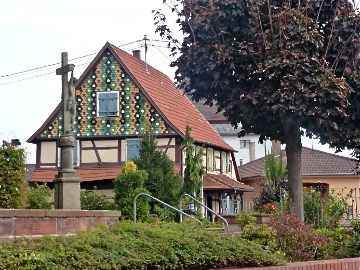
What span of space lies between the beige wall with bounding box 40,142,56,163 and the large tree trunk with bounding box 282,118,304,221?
22.0 metres

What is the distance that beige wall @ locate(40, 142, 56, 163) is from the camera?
37250 millimetres

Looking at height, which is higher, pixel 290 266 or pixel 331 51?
pixel 331 51

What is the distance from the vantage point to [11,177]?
50.0 feet

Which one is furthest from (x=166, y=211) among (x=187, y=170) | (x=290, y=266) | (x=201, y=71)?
(x=290, y=266)

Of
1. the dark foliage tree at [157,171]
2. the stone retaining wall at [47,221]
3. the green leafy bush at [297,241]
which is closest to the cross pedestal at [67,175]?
the stone retaining wall at [47,221]

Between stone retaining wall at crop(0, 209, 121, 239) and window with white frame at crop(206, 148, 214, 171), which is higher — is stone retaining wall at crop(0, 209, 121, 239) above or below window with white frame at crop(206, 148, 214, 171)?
below

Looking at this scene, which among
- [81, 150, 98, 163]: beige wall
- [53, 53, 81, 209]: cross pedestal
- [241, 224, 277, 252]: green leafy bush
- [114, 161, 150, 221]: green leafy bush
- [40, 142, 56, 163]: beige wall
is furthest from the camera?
[40, 142, 56, 163]: beige wall

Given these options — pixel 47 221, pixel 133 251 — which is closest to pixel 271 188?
pixel 47 221

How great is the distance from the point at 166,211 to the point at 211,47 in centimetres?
1171

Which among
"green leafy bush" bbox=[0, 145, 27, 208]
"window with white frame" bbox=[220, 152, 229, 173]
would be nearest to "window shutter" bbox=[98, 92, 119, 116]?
"window with white frame" bbox=[220, 152, 229, 173]

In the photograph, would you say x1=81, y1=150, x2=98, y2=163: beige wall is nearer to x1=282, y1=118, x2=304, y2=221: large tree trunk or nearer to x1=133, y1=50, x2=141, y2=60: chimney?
x1=133, y1=50, x2=141, y2=60: chimney

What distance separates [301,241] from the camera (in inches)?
513

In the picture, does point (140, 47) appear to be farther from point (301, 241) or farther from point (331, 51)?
point (301, 241)

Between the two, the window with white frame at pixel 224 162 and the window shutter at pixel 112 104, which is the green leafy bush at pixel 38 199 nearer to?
the window shutter at pixel 112 104
